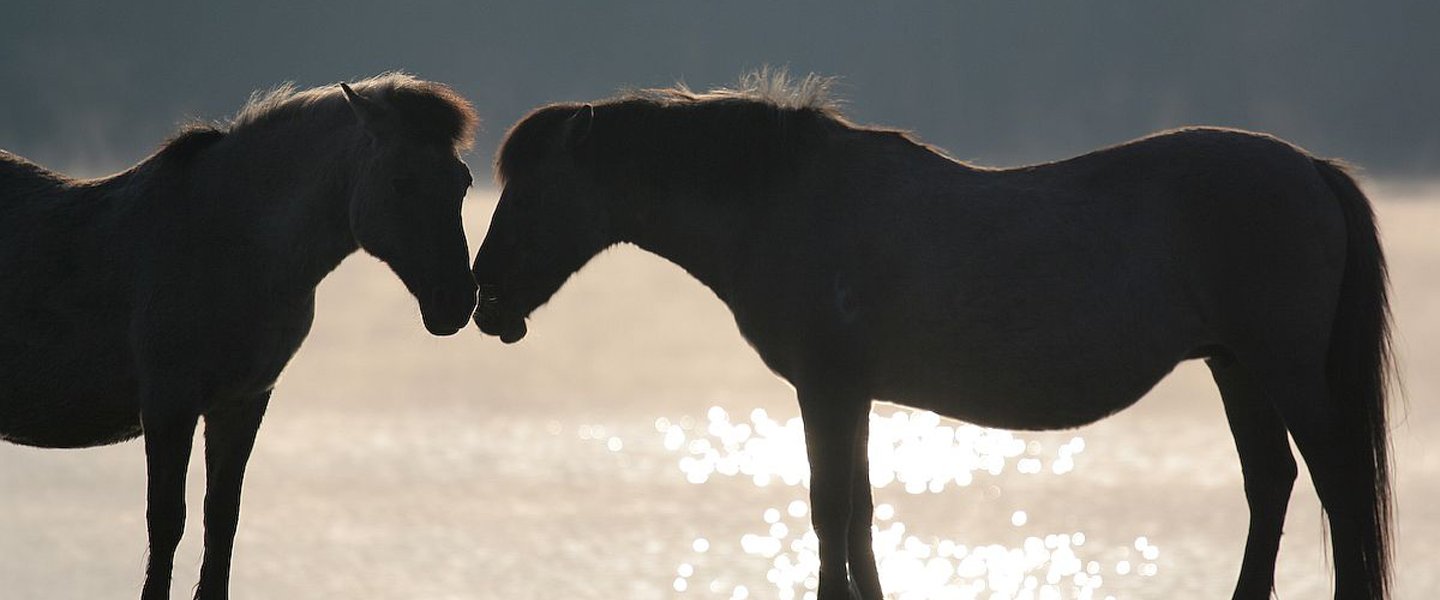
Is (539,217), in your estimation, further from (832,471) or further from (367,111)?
(832,471)

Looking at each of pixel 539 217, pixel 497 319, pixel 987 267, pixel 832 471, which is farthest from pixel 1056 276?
pixel 497 319

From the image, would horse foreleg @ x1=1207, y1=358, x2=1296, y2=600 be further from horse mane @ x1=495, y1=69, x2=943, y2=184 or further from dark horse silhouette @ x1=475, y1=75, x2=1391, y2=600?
horse mane @ x1=495, y1=69, x2=943, y2=184

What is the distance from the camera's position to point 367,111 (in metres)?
8.57

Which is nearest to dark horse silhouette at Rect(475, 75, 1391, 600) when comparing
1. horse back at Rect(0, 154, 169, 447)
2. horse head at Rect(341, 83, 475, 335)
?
horse head at Rect(341, 83, 475, 335)

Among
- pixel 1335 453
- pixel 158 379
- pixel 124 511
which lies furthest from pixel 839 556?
pixel 124 511

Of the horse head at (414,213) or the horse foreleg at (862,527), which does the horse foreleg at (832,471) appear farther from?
the horse head at (414,213)

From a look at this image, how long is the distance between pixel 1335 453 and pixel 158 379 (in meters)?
5.85

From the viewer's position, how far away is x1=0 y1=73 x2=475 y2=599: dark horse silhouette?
8.57 meters

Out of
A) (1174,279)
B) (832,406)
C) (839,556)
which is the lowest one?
(839,556)

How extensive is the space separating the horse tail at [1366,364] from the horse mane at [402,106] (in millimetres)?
4456

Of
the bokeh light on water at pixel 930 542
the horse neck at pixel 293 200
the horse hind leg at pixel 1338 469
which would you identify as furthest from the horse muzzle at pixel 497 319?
the bokeh light on water at pixel 930 542

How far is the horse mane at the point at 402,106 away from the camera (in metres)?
8.67

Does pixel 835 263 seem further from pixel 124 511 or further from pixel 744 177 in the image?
pixel 124 511

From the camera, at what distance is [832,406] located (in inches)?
336
